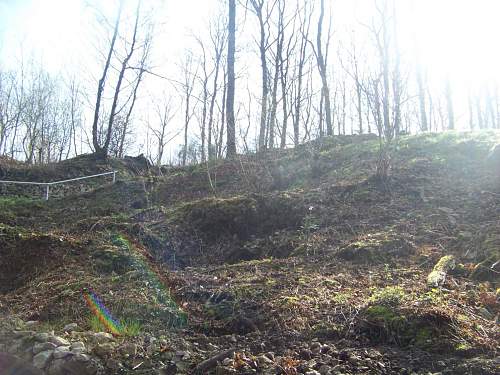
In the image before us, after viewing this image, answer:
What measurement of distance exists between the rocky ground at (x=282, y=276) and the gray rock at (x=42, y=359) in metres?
0.01

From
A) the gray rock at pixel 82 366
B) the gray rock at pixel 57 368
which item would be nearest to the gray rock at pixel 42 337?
the gray rock at pixel 57 368

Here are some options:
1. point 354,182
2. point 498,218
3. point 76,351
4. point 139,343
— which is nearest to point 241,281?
point 139,343

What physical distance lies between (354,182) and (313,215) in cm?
171

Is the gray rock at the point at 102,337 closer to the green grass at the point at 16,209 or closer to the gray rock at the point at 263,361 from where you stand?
the gray rock at the point at 263,361

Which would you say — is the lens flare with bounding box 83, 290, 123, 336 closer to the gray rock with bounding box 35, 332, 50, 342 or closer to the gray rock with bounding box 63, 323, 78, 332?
the gray rock with bounding box 63, 323, 78, 332

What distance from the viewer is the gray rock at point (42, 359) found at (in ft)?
10.5

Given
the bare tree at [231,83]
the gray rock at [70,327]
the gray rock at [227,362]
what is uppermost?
the bare tree at [231,83]

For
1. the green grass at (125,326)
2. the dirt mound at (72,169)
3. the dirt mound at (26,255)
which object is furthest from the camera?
the dirt mound at (72,169)

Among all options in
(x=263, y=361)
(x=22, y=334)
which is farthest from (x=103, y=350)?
(x=263, y=361)

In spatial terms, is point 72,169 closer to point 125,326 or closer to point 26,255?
point 26,255

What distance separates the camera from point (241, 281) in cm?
477

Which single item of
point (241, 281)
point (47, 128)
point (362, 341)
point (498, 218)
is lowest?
point (362, 341)

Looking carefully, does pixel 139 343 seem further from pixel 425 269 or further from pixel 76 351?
pixel 425 269

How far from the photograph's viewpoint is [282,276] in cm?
487
